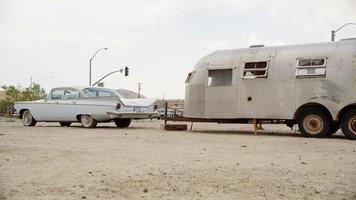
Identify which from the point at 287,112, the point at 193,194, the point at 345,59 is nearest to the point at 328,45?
the point at 345,59

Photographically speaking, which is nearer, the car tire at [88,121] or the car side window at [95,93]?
the car tire at [88,121]

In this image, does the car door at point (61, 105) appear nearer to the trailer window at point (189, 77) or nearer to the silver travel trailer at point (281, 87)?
the trailer window at point (189, 77)

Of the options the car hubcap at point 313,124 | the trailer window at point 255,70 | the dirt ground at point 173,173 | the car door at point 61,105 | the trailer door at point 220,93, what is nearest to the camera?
the dirt ground at point 173,173

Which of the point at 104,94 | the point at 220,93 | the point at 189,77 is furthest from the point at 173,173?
the point at 104,94

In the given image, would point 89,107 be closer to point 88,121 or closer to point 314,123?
point 88,121

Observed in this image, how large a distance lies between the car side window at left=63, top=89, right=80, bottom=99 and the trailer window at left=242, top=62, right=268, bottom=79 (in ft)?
20.9

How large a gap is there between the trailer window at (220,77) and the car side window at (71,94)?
5141mm

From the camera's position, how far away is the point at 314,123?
46.0ft

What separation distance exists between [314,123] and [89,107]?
25.6 feet

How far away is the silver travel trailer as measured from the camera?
13.5 metres

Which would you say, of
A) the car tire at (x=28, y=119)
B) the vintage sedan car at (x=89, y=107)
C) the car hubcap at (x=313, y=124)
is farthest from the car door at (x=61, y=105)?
the car hubcap at (x=313, y=124)

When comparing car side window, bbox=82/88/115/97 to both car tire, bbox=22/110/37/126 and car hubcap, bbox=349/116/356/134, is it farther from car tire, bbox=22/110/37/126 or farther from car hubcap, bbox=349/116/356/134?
car hubcap, bbox=349/116/356/134

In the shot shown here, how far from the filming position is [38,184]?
5602mm

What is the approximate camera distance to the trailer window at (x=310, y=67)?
45.2 feet
